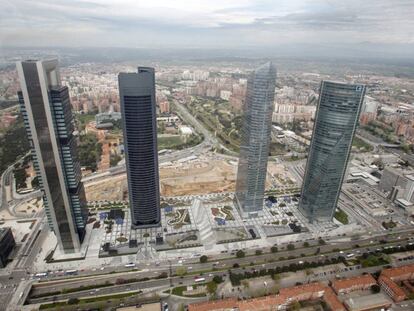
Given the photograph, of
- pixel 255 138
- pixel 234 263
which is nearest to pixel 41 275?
pixel 234 263

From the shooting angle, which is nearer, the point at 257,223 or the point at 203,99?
the point at 257,223

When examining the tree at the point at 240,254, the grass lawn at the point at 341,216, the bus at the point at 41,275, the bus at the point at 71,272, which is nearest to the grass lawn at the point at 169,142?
the tree at the point at 240,254

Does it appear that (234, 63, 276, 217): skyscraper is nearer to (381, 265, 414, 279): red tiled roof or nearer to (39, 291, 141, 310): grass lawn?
(381, 265, 414, 279): red tiled roof

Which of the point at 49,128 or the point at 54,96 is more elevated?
the point at 54,96

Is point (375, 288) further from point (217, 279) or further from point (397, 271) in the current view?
point (217, 279)

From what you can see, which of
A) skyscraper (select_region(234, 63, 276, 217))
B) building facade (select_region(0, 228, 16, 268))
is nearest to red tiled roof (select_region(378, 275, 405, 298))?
skyscraper (select_region(234, 63, 276, 217))

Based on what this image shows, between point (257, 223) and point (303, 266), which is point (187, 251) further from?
point (303, 266)

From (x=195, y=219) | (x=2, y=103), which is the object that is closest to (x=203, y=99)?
(x=2, y=103)
